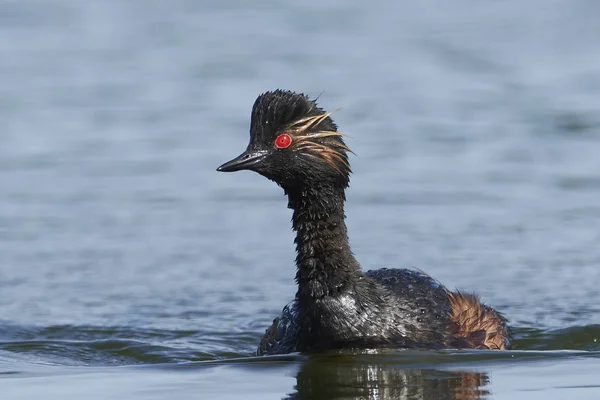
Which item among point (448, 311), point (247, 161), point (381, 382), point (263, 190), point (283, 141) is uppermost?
point (263, 190)

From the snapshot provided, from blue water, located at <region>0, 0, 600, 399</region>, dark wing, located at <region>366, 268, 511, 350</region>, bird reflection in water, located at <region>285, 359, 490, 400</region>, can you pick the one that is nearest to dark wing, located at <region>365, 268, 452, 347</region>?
dark wing, located at <region>366, 268, 511, 350</region>

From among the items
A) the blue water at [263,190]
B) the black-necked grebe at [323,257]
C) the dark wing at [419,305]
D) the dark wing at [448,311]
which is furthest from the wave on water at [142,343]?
the black-necked grebe at [323,257]

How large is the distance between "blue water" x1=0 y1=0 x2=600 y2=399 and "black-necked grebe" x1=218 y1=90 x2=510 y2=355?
1.41 ft

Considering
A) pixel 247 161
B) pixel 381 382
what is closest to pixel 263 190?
pixel 247 161

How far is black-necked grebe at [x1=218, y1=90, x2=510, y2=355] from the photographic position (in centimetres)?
1080

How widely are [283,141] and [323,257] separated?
3.36 feet

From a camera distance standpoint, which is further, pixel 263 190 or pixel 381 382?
pixel 263 190

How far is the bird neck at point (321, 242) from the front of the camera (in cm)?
1099

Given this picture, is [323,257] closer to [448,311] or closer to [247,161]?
[247,161]

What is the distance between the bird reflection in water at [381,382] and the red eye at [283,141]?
1737 mm

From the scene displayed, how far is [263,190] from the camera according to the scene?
56.3ft

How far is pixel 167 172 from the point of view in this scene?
17.3 m

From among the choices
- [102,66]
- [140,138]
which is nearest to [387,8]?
[102,66]

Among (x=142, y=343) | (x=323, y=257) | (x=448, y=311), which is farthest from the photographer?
(x=142, y=343)
